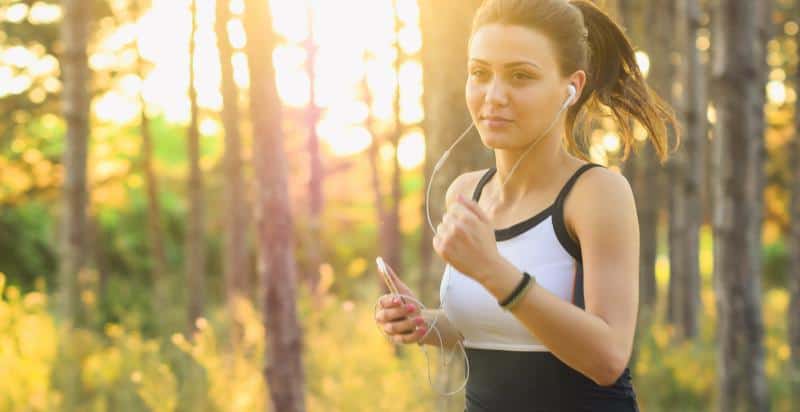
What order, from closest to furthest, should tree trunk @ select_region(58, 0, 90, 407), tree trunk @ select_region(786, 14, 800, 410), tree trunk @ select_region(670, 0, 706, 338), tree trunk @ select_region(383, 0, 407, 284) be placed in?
tree trunk @ select_region(58, 0, 90, 407), tree trunk @ select_region(786, 14, 800, 410), tree trunk @ select_region(670, 0, 706, 338), tree trunk @ select_region(383, 0, 407, 284)

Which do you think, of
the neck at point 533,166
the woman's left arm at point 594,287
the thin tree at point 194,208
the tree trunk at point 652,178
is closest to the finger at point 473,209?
the woman's left arm at point 594,287

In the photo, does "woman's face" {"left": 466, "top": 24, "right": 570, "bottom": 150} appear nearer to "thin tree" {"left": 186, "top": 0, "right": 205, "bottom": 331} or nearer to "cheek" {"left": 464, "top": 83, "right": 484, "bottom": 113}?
"cheek" {"left": 464, "top": 83, "right": 484, "bottom": 113}

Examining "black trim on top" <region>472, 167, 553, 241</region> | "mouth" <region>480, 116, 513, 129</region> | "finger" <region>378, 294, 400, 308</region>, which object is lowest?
"finger" <region>378, 294, 400, 308</region>

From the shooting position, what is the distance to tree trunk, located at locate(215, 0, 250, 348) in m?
11.0

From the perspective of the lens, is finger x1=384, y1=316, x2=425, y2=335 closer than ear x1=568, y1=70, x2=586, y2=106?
No

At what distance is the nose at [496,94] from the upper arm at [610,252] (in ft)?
0.94

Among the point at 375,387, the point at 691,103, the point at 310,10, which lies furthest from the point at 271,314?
the point at 310,10

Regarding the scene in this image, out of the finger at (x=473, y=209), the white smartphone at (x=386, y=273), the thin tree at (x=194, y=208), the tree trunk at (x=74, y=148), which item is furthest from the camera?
the thin tree at (x=194, y=208)

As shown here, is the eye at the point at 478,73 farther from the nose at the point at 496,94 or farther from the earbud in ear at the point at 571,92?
the earbud in ear at the point at 571,92

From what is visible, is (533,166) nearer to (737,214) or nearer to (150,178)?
(737,214)

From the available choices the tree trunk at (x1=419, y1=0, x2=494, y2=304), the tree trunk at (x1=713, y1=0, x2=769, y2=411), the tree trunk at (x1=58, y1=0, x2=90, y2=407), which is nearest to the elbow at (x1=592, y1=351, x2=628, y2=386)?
the tree trunk at (x1=419, y1=0, x2=494, y2=304)

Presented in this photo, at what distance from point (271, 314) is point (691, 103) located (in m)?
8.13

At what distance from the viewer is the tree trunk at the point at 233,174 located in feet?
36.0

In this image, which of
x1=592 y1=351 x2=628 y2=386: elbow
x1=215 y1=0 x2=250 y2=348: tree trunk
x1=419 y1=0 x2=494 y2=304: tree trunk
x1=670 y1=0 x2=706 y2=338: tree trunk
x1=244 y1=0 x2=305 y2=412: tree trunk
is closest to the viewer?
x1=592 y1=351 x2=628 y2=386: elbow
